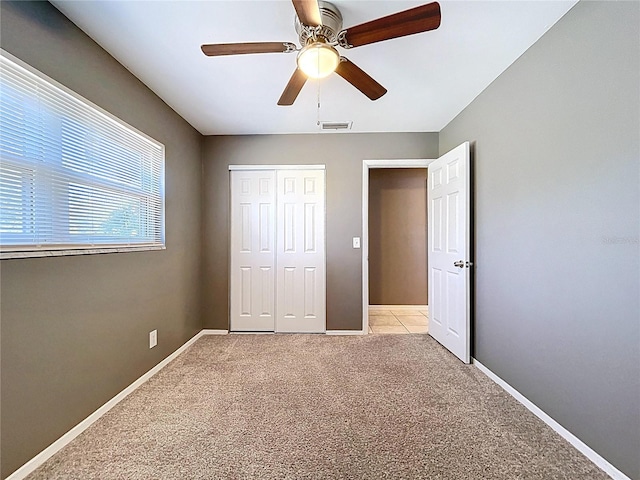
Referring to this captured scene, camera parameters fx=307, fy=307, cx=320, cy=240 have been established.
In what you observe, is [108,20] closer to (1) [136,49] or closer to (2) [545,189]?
(1) [136,49]

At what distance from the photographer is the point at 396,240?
16.6 feet

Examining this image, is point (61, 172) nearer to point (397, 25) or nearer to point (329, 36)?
point (329, 36)

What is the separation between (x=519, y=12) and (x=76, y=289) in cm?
297

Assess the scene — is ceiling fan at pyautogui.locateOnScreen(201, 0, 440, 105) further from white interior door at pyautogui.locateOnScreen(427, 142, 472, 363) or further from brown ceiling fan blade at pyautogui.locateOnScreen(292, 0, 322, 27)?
white interior door at pyautogui.locateOnScreen(427, 142, 472, 363)

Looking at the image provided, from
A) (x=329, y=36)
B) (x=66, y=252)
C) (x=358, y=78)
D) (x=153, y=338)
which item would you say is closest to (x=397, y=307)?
(x=153, y=338)

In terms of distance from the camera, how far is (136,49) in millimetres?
2049

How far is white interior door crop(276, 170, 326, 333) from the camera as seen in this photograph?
3.73 m

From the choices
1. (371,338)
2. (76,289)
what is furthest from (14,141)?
(371,338)

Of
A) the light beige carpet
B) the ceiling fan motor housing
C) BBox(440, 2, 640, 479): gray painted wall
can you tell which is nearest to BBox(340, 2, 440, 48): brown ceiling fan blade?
the ceiling fan motor housing

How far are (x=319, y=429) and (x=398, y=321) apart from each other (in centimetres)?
274

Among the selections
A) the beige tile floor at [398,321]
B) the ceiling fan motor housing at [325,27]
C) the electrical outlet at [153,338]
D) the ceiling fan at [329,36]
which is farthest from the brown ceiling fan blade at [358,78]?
the beige tile floor at [398,321]

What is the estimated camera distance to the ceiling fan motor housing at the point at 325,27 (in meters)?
1.63

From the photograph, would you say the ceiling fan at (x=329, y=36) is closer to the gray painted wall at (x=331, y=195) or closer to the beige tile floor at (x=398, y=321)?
the gray painted wall at (x=331, y=195)

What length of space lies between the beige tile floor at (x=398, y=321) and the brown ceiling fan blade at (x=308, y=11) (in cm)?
328
